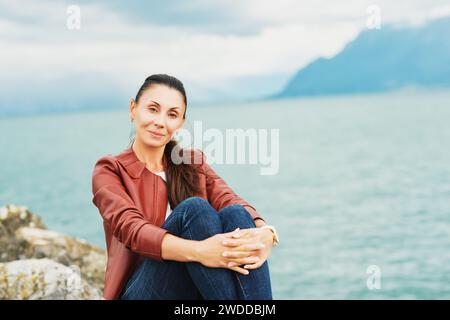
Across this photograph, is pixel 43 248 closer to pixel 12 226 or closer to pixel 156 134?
pixel 12 226

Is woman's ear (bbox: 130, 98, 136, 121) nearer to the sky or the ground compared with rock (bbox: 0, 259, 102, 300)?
nearer to the sky

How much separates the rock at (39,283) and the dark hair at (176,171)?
7.13 feet

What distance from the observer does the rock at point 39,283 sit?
475 cm

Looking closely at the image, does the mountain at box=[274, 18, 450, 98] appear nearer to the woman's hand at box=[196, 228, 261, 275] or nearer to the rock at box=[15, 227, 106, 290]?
the rock at box=[15, 227, 106, 290]

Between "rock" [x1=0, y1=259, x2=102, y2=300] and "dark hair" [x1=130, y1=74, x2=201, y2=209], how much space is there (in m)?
2.17

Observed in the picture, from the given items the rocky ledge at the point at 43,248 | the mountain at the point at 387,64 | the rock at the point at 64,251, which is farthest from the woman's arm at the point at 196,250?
the mountain at the point at 387,64

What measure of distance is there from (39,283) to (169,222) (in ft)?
8.39

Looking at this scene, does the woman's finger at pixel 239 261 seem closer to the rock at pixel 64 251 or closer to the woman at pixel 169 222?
the woman at pixel 169 222

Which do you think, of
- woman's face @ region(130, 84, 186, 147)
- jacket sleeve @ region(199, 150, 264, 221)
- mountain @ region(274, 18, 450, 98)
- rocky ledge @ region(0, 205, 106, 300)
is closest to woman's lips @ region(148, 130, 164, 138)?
woman's face @ region(130, 84, 186, 147)

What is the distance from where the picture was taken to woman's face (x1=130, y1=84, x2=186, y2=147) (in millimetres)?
2875

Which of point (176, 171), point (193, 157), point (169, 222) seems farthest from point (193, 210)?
point (193, 157)

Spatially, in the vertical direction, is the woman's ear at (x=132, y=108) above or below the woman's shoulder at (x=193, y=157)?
above

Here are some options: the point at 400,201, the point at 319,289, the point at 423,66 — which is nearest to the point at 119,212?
the point at 319,289

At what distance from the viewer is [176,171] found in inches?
117
